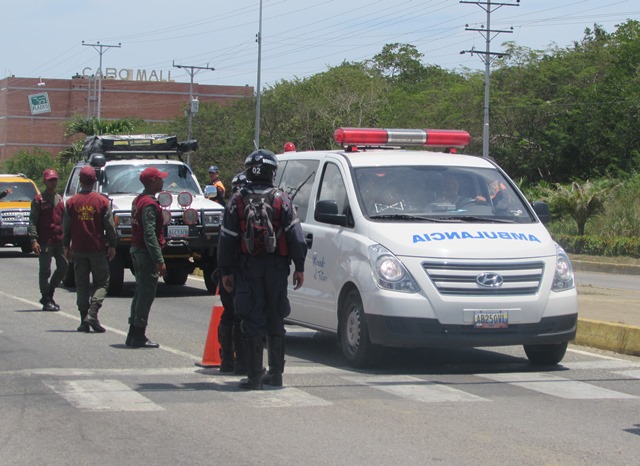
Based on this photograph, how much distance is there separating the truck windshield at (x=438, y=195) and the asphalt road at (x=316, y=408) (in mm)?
1402

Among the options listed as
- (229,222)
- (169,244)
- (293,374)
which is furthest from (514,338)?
(169,244)

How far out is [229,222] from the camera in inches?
334

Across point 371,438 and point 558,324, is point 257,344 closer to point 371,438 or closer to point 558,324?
point 371,438

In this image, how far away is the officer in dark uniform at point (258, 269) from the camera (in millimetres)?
8438

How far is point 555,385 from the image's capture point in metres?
9.21

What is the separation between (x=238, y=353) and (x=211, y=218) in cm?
826

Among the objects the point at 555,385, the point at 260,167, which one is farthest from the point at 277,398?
the point at 555,385

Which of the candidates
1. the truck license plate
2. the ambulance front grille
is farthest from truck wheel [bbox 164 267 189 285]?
the ambulance front grille

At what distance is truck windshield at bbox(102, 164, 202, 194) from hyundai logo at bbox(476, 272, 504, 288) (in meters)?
9.61

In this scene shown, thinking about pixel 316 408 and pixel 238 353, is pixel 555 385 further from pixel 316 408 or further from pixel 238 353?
pixel 238 353

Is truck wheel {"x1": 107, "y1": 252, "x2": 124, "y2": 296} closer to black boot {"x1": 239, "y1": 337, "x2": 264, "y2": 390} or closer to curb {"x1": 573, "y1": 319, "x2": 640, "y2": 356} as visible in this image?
curb {"x1": 573, "y1": 319, "x2": 640, "y2": 356}

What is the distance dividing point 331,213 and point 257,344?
208cm

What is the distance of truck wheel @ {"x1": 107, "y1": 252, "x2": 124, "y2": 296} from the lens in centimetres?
1719

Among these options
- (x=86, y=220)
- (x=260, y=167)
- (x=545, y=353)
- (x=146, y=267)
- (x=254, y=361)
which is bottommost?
(x=545, y=353)
